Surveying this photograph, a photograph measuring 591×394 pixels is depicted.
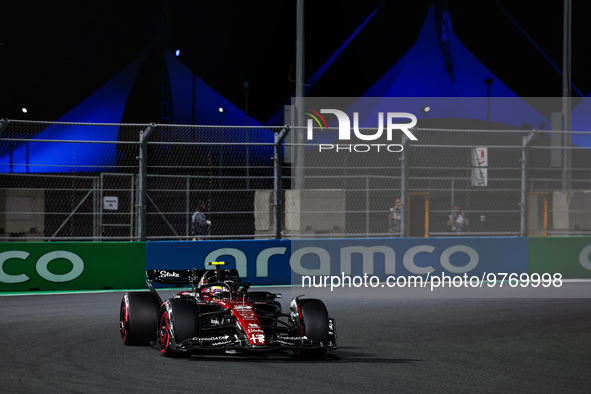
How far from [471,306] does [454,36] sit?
33.0 meters

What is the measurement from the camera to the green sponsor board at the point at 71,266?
47.7 ft

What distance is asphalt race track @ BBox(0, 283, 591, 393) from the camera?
7.19 metres

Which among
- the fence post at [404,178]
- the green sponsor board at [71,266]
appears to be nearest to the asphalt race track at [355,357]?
the green sponsor board at [71,266]

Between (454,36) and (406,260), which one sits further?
(454,36)

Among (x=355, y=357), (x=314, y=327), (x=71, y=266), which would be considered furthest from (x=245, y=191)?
(x=355, y=357)

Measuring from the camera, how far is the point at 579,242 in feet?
57.1

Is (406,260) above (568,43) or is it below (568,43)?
below

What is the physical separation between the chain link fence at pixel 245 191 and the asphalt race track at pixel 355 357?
300 centimetres

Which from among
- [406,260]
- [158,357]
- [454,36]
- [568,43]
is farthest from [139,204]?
[454,36]

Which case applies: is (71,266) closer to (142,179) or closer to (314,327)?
(142,179)

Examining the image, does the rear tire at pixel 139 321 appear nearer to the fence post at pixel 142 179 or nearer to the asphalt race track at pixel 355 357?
the asphalt race track at pixel 355 357

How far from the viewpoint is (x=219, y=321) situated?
898 cm

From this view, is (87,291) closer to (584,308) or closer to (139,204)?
(139,204)

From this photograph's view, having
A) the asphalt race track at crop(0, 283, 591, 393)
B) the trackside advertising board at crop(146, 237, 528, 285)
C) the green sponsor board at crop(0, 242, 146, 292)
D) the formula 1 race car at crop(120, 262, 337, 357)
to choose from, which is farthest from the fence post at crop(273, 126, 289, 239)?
the formula 1 race car at crop(120, 262, 337, 357)
